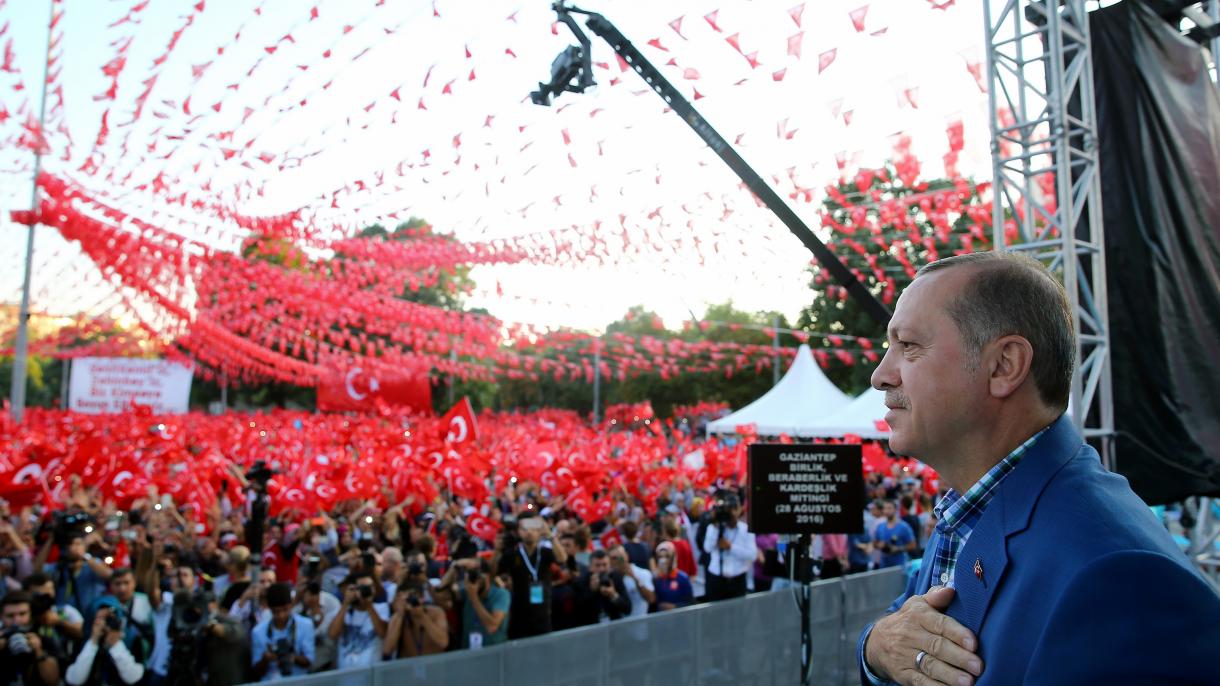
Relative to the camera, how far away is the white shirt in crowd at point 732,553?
29.0ft

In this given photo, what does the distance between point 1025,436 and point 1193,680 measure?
0.40 metres

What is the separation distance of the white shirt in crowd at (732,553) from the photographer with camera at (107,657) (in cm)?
515

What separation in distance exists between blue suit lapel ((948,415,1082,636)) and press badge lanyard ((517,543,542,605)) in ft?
20.1

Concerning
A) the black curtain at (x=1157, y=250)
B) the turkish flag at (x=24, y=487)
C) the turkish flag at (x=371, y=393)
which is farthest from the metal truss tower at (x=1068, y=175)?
the turkish flag at (x=371, y=393)

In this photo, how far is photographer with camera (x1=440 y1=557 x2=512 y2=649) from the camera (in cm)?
654

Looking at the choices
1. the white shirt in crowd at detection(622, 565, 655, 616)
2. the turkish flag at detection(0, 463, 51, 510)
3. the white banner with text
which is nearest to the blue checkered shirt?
the white shirt in crowd at detection(622, 565, 655, 616)

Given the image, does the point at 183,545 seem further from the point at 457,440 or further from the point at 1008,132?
the point at 1008,132

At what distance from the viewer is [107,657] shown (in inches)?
222

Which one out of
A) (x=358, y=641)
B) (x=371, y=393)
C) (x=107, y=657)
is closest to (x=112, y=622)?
(x=107, y=657)

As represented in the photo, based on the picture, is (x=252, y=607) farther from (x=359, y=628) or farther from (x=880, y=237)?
(x=880, y=237)

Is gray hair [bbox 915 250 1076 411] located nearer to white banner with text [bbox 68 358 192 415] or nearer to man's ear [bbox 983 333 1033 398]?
man's ear [bbox 983 333 1033 398]

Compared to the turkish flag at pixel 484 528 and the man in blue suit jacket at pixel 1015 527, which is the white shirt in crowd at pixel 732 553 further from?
the man in blue suit jacket at pixel 1015 527

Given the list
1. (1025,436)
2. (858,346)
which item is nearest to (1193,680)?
(1025,436)

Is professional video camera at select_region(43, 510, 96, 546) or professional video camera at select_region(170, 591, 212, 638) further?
professional video camera at select_region(43, 510, 96, 546)
